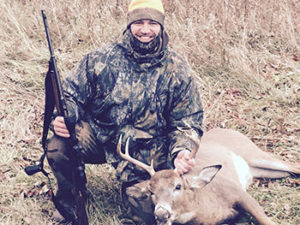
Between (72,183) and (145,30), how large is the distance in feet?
4.67

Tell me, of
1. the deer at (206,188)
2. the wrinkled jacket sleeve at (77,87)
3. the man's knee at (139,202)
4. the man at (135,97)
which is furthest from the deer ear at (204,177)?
the wrinkled jacket sleeve at (77,87)

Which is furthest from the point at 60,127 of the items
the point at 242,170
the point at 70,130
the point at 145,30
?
the point at 242,170

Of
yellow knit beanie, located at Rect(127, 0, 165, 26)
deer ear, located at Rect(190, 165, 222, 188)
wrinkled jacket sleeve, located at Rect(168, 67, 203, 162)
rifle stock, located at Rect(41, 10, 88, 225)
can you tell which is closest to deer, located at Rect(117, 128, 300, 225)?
deer ear, located at Rect(190, 165, 222, 188)

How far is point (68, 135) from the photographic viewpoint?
4.04 metres

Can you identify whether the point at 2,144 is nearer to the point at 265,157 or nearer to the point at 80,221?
the point at 80,221

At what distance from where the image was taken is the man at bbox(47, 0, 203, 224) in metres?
4.32

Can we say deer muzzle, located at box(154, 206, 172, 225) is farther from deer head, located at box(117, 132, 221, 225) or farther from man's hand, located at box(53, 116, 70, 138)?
man's hand, located at box(53, 116, 70, 138)

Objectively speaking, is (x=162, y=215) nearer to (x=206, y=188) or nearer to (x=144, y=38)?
(x=206, y=188)

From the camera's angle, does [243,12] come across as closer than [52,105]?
No

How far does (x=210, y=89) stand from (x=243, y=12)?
1827 mm

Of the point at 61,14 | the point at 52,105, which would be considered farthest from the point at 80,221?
the point at 61,14

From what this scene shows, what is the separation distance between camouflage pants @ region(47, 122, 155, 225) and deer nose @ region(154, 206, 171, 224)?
1.28ft

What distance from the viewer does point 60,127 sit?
3.99 m

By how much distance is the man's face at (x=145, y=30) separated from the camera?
169 inches
